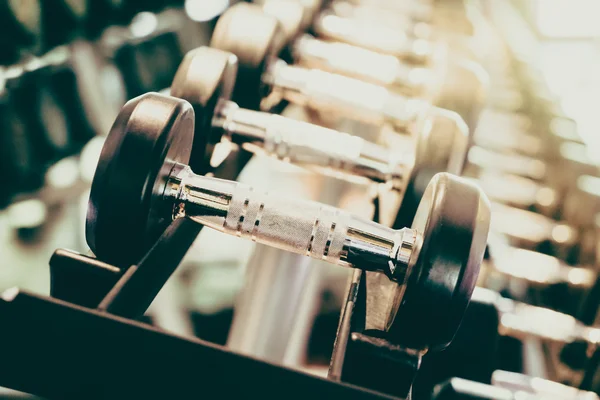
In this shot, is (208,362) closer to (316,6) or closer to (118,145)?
(118,145)

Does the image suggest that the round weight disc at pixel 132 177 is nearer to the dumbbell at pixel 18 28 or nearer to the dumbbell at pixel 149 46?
the dumbbell at pixel 18 28

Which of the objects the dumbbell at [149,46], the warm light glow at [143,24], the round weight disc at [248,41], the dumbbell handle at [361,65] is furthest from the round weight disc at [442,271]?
the warm light glow at [143,24]

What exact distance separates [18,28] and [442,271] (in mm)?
1115

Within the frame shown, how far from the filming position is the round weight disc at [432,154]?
1.78 ft

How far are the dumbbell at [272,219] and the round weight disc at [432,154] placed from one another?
0.10 meters

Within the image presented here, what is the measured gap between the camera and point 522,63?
1813 millimetres

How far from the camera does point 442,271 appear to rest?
1.19ft

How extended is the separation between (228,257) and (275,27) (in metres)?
1.07

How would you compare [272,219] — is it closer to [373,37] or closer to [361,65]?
[361,65]

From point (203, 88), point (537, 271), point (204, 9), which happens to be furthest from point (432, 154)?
point (204, 9)

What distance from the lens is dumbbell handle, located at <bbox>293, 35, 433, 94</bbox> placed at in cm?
84

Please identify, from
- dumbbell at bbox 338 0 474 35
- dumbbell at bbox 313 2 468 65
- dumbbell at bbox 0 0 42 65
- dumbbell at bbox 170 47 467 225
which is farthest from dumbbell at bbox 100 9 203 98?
dumbbell at bbox 170 47 467 225

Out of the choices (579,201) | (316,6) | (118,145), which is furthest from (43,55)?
(579,201)

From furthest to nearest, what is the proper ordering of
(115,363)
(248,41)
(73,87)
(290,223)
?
(73,87), (248,41), (290,223), (115,363)
